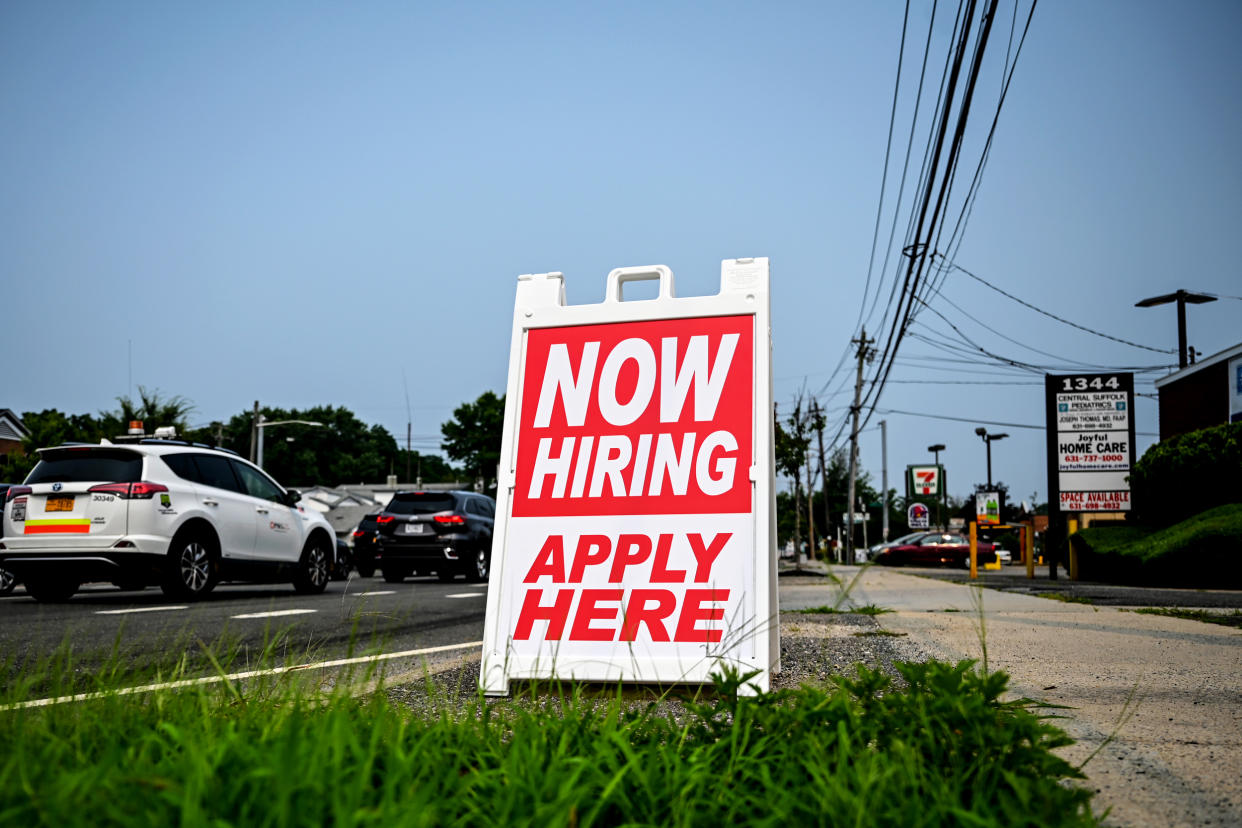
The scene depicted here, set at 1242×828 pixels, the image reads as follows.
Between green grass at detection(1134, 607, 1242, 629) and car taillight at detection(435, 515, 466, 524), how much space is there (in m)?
10.7

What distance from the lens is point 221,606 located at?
8906 mm

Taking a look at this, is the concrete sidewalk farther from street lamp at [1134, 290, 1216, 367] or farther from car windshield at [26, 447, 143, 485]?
street lamp at [1134, 290, 1216, 367]

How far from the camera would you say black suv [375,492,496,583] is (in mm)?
15773

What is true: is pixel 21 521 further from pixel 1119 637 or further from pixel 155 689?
pixel 1119 637

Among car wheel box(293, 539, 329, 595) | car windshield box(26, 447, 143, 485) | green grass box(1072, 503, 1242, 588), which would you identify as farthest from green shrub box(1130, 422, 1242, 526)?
car windshield box(26, 447, 143, 485)

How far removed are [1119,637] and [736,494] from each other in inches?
125

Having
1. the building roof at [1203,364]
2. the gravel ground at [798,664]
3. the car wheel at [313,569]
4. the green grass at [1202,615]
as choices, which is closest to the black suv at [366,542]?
the car wheel at [313,569]

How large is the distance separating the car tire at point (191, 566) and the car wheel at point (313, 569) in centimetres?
162

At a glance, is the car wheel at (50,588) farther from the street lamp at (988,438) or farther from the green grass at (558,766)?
the street lamp at (988,438)

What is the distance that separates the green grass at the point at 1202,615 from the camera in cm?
636

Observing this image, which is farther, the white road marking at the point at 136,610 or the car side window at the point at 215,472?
the car side window at the point at 215,472

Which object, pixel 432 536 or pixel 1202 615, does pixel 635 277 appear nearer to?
pixel 1202 615

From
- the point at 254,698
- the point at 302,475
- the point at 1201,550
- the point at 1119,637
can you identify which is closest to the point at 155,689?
the point at 254,698

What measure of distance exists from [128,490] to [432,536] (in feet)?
21.4
